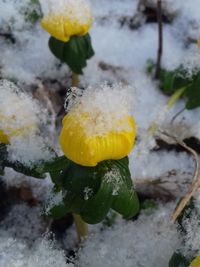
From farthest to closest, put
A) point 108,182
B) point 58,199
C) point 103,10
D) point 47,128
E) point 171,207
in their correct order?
1. point 103,10
2. point 47,128
3. point 171,207
4. point 58,199
5. point 108,182

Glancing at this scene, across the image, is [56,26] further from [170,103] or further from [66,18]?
[170,103]

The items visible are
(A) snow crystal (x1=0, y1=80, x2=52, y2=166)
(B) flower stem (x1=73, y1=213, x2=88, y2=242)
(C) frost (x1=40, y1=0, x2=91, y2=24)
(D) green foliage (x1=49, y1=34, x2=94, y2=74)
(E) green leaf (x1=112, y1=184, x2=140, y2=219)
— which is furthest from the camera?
(D) green foliage (x1=49, y1=34, x2=94, y2=74)

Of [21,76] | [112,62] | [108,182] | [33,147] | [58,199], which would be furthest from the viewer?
[112,62]

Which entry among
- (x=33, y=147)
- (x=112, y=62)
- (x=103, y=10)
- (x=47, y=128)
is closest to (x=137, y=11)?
(x=103, y=10)

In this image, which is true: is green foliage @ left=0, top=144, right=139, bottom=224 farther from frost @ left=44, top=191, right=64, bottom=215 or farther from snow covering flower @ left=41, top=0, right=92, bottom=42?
snow covering flower @ left=41, top=0, right=92, bottom=42

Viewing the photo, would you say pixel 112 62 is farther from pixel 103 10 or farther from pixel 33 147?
pixel 33 147

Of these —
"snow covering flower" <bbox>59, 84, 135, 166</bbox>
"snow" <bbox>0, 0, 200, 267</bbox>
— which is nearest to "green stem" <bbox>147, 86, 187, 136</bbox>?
"snow" <bbox>0, 0, 200, 267</bbox>
